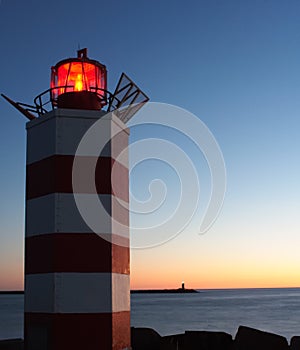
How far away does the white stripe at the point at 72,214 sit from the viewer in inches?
181

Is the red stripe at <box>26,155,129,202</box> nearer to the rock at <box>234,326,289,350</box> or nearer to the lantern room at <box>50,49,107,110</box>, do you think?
the lantern room at <box>50,49,107,110</box>

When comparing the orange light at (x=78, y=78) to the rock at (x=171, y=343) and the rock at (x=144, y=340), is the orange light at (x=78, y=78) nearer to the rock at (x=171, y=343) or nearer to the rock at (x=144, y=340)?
the rock at (x=171, y=343)

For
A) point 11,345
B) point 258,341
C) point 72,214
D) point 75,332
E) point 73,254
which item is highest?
point 72,214

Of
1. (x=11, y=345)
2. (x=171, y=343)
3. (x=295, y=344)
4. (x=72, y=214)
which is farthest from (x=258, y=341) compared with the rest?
(x=72, y=214)

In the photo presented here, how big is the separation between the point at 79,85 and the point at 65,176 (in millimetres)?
1005

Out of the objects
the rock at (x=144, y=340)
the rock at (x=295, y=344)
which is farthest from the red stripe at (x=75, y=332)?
the rock at (x=295, y=344)

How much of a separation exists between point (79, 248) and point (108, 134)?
108 centimetres

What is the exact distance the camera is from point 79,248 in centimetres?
459

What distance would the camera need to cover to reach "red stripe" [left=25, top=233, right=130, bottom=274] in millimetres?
4547

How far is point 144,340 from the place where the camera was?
362 inches

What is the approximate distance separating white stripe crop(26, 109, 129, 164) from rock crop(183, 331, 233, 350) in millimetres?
6278

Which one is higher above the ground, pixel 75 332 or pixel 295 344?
pixel 75 332

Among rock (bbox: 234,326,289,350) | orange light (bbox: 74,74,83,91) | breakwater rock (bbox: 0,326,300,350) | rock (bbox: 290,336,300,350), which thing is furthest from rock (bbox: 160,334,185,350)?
orange light (bbox: 74,74,83,91)

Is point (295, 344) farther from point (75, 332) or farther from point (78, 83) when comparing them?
point (78, 83)
